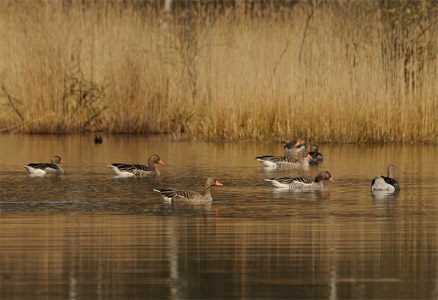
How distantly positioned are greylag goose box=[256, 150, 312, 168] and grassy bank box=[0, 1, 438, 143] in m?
3.47

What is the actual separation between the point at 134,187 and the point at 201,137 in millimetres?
8954

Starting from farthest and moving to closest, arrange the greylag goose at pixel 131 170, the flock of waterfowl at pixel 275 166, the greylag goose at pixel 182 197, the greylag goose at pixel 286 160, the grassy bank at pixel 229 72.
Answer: the grassy bank at pixel 229 72, the greylag goose at pixel 286 160, the greylag goose at pixel 131 170, the flock of waterfowl at pixel 275 166, the greylag goose at pixel 182 197

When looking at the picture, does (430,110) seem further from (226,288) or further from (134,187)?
(226,288)

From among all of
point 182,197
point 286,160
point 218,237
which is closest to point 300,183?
point 182,197

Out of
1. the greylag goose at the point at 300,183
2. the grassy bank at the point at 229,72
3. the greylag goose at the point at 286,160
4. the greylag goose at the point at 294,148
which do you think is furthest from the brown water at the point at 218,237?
the grassy bank at the point at 229,72

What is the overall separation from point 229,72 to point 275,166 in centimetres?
490

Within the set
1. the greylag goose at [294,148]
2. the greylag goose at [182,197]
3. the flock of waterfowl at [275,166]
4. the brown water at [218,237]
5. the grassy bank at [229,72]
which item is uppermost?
the grassy bank at [229,72]

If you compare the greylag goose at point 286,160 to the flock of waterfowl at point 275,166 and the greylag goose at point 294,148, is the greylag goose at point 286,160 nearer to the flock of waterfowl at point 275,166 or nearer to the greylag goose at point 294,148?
the flock of waterfowl at point 275,166

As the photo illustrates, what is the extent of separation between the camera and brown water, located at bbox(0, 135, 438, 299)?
733 centimetres

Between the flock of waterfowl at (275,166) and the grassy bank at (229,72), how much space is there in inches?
59.6

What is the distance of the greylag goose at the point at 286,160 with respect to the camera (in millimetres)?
17922

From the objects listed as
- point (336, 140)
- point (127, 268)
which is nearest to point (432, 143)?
point (336, 140)

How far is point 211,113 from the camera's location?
23109 millimetres

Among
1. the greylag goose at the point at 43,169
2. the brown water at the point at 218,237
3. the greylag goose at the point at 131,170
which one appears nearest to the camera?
the brown water at the point at 218,237
